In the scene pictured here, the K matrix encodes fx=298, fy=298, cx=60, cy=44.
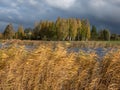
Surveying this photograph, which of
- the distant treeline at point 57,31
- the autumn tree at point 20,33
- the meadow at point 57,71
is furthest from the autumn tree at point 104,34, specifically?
the meadow at point 57,71

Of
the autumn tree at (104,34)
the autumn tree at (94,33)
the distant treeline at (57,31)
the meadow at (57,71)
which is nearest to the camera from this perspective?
the meadow at (57,71)

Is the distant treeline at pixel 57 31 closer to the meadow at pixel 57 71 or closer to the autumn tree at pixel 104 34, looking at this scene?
the autumn tree at pixel 104 34

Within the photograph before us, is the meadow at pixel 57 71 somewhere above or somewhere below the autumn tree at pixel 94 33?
below

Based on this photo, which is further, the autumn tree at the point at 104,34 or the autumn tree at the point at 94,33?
the autumn tree at the point at 94,33

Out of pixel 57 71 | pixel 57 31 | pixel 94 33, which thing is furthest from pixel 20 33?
pixel 57 71

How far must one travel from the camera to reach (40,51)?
10820mm

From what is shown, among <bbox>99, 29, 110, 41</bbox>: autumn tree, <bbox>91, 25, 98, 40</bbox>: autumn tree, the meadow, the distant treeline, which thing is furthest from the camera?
<bbox>91, 25, 98, 40</bbox>: autumn tree

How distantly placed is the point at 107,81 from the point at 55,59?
6.36ft

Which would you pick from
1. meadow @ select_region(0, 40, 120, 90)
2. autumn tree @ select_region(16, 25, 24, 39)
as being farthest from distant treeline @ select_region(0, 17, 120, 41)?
meadow @ select_region(0, 40, 120, 90)

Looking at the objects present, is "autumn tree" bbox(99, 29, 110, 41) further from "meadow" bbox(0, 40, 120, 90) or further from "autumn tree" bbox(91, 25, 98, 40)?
"meadow" bbox(0, 40, 120, 90)

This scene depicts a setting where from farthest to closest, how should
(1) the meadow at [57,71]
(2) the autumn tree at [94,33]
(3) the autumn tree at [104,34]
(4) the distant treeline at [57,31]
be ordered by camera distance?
1. (2) the autumn tree at [94,33]
2. (3) the autumn tree at [104,34]
3. (4) the distant treeline at [57,31]
4. (1) the meadow at [57,71]

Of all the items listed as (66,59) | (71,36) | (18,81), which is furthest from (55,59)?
(71,36)

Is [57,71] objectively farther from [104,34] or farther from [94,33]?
[94,33]

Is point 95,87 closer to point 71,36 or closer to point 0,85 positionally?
point 0,85
